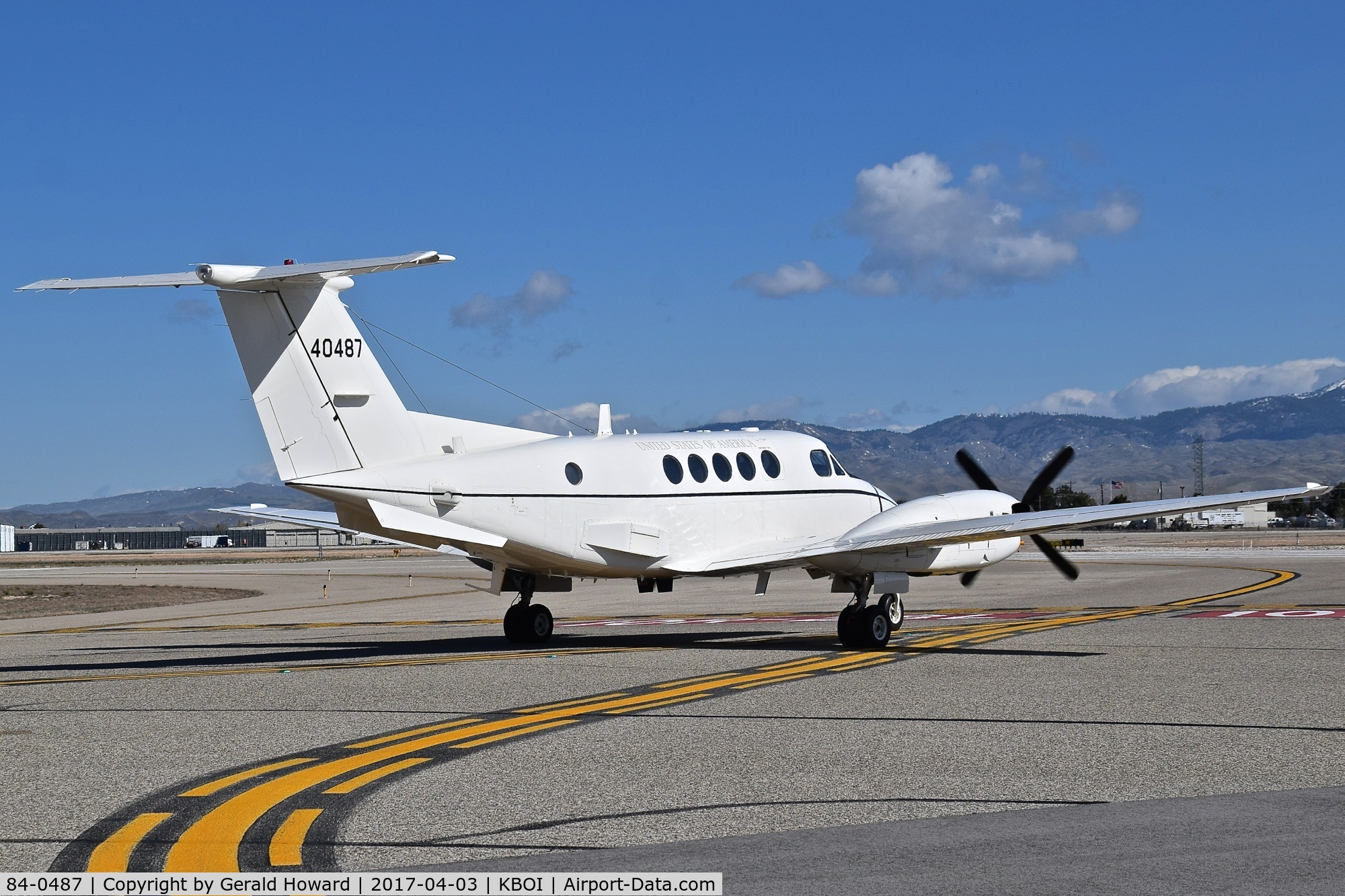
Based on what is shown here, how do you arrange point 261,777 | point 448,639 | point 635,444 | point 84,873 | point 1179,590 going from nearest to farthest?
1. point 84,873
2. point 261,777
3. point 635,444
4. point 448,639
5. point 1179,590

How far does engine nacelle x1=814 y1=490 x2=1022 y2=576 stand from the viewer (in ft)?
73.2

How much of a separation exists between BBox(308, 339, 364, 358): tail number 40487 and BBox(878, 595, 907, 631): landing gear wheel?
30.7ft

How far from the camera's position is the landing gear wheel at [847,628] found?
21.4 meters

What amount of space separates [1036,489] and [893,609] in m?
4.33

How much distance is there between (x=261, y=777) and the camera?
10062 millimetres

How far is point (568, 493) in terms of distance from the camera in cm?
2088

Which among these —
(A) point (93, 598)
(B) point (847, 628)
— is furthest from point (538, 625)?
(A) point (93, 598)

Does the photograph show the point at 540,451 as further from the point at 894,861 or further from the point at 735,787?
the point at 894,861

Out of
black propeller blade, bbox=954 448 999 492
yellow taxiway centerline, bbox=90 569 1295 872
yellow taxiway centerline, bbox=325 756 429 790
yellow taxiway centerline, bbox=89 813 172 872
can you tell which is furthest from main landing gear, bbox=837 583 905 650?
yellow taxiway centerline, bbox=89 813 172 872

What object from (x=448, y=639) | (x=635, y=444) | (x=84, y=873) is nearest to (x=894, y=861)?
(x=84, y=873)

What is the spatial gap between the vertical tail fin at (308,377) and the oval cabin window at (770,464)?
24.3 feet

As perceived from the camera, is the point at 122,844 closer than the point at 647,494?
Yes

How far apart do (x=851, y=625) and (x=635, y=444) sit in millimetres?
4847

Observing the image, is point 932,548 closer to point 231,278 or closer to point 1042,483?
point 1042,483
